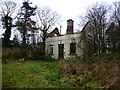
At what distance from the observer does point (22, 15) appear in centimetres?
2920

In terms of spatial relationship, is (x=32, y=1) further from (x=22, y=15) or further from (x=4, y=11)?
(x=4, y=11)

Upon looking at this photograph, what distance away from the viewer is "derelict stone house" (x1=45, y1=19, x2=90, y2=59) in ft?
66.5

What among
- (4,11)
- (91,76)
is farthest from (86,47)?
(4,11)

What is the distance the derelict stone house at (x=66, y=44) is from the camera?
20.3m

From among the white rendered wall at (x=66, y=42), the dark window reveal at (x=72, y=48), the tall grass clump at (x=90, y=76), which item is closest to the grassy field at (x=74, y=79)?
the tall grass clump at (x=90, y=76)

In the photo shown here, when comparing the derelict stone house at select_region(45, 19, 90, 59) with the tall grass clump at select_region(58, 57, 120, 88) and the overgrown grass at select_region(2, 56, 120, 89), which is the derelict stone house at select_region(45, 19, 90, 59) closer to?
the tall grass clump at select_region(58, 57, 120, 88)

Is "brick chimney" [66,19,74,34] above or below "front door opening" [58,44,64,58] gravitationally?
above

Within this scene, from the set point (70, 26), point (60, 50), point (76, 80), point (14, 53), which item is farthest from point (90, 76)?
point (70, 26)

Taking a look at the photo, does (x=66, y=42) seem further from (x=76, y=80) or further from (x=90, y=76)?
(x=76, y=80)

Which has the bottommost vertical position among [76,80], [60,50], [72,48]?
[76,80]

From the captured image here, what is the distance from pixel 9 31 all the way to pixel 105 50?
1591 cm

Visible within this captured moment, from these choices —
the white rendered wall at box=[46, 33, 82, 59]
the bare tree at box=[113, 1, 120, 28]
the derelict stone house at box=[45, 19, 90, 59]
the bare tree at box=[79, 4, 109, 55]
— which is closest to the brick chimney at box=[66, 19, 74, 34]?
the derelict stone house at box=[45, 19, 90, 59]

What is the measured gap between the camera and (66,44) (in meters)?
22.0

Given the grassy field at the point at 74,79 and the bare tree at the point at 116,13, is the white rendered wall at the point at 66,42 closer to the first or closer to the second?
the bare tree at the point at 116,13
